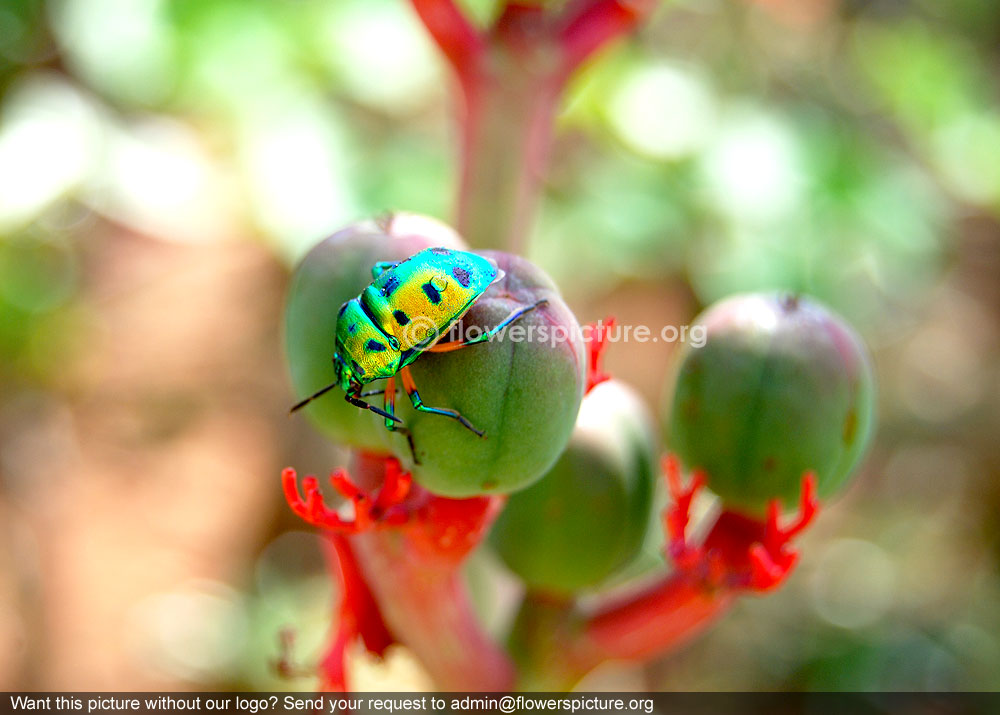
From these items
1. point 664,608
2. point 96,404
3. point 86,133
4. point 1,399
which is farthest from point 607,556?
point 96,404

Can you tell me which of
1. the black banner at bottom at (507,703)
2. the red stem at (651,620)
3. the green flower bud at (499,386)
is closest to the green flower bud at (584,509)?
the red stem at (651,620)

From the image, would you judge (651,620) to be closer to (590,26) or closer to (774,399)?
(774,399)

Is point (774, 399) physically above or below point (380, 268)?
below

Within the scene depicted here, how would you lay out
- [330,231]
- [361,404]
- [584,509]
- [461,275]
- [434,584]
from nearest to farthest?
[461,275] < [361,404] < [434,584] < [584,509] < [330,231]

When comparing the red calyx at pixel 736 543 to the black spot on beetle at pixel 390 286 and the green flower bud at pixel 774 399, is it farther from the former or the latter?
the black spot on beetle at pixel 390 286

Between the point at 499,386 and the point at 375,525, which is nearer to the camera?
the point at 499,386

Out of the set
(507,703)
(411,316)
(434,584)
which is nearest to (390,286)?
(411,316)

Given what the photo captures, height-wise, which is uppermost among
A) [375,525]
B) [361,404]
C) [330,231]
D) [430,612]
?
[361,404]
